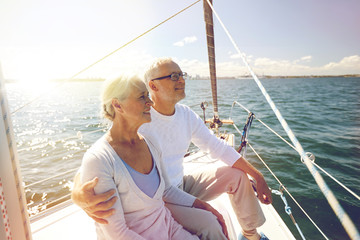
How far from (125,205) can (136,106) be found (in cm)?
50

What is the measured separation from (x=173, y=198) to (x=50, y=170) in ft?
20.7

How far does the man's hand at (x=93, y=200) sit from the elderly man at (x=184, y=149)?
480 millimetres

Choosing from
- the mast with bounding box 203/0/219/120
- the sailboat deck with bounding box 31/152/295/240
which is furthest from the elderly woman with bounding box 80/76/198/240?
the mast with bounding box 203/0/219/120

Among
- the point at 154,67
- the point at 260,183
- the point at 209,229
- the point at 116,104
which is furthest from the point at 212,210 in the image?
the point at 154,67

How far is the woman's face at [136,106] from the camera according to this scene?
112cm

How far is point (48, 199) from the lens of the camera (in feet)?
15.9

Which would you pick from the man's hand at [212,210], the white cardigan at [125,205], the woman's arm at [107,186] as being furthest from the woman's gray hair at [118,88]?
the man's hand at [212,210]

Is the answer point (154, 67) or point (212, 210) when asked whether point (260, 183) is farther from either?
point (154, 67)

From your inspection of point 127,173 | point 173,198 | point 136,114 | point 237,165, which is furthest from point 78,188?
point 237,165

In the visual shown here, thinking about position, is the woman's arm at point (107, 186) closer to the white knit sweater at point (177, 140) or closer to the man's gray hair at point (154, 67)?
the white knit sweater at point (177, 140)

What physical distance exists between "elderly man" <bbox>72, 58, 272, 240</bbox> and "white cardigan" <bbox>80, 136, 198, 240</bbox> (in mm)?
183

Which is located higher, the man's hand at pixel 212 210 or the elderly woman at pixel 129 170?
the elderly woman at pixel 129 170

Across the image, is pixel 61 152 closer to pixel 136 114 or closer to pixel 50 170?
pixel 50 170

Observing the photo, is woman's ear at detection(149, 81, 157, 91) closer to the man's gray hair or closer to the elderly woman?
the man's gray hair
